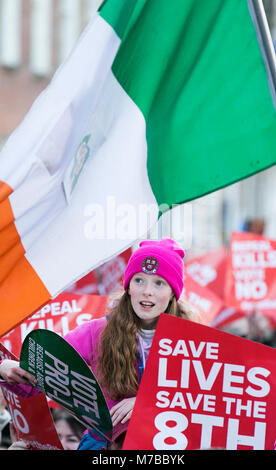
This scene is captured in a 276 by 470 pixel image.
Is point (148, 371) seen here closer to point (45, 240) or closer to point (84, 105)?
point (45, 240)

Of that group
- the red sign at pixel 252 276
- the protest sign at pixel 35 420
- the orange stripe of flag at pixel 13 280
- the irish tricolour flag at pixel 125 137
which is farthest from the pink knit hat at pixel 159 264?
the red sign at pixel 252 276

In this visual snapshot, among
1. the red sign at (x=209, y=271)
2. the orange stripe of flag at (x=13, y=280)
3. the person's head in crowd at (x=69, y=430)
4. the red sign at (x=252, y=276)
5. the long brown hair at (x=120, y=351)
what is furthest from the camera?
the red sign at (x=209, y=271)

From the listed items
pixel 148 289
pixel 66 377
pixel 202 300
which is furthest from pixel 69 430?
pixel 202 300

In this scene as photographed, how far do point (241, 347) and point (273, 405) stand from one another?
0.74ft

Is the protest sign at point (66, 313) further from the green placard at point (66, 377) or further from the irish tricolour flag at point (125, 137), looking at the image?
the green placard at point (66, 377)

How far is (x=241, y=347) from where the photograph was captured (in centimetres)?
313

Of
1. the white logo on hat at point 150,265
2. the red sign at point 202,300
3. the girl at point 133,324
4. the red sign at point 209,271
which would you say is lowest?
the girl at point 133,324

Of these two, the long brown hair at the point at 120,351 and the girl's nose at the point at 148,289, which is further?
the girl's nose at the point at 148,289

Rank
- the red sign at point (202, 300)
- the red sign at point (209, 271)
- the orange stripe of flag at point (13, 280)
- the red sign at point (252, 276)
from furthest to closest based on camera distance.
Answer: the red sign at point (209, 271) < the red sign at point (252, 276) < the red sign at point (202, 300) < the orange stripe of flag at point (13, 280)

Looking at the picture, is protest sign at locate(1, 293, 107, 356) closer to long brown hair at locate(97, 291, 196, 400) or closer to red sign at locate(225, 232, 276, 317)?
long brown hair at locate(97, 291, 196, 400)

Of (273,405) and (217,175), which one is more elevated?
(217,175)

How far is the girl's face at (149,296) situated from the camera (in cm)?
395

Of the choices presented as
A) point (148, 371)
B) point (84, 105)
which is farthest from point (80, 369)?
point (84, 105)

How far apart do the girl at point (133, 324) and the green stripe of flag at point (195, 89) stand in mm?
451
